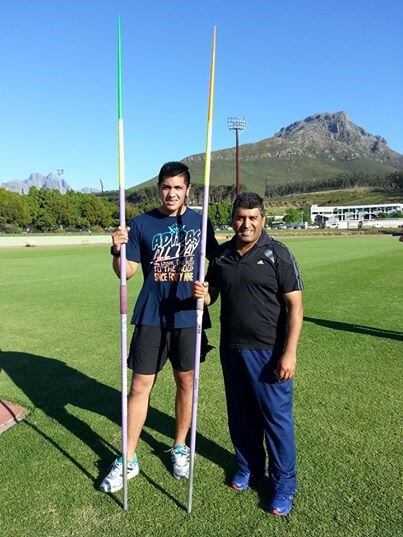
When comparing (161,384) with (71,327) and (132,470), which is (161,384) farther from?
(71,327)

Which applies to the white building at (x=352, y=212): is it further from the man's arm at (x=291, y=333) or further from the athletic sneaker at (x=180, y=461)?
the man's arm at (x=291, y=333)

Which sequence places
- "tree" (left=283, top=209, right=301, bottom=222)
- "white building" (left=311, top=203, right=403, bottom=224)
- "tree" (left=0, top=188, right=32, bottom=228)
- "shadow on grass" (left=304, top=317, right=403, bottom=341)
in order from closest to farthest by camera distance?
"shadow on grass" (left=304, top=317, right=403, bottom=341)
"tree" (left=0, top=188, right=32, bottom=228)
"tree" (left=283, top=209, right=301, bottom=222)
"white building" (left=311, top=203, right=403, bottom=224)

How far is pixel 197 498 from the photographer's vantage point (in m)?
3.48

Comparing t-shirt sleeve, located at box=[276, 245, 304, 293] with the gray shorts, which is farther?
the gray shorts

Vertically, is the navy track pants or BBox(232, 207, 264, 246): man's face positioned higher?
BBox(232, 207, 264, 246): man's face

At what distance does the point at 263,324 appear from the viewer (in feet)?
11.1

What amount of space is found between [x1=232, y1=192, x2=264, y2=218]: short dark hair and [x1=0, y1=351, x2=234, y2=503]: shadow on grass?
2.15 metres

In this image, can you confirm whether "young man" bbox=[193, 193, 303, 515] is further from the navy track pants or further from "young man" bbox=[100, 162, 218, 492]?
"young man" bbox=[100, 162, 218, 492]

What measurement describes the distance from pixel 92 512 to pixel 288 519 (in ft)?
4.50

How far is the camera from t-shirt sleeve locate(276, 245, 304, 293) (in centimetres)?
324

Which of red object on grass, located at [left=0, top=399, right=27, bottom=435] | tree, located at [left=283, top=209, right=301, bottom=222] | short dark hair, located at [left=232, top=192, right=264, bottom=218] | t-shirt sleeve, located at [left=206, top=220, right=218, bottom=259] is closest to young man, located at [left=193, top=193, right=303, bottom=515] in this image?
short dark hair, located at [left=232, top=192, right=264, bottom=218]

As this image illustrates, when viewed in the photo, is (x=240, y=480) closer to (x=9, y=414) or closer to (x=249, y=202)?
(x=249, y=202)

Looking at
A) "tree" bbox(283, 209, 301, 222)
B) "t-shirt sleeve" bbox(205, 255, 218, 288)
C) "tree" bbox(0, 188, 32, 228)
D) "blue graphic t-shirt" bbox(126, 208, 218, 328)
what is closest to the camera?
"t-shirt sleeve" bbox(205, 255, 218, 288)

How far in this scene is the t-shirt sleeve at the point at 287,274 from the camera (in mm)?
3244
